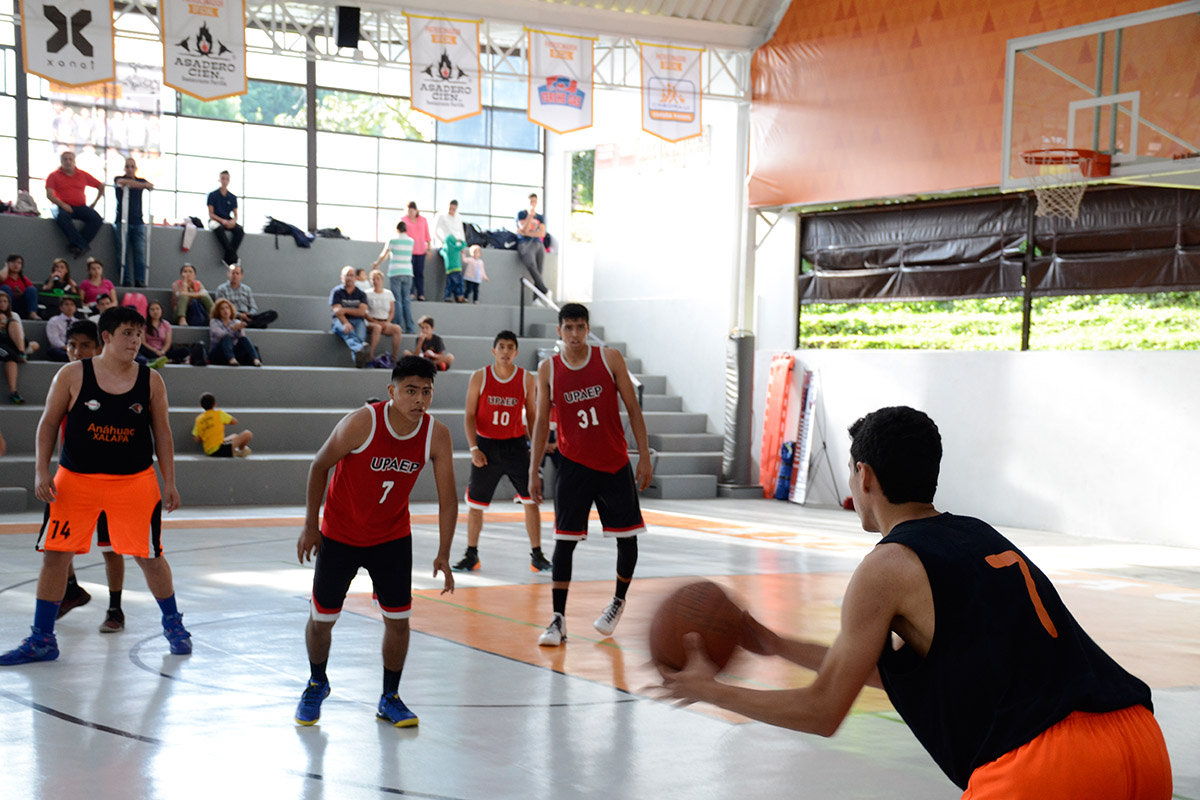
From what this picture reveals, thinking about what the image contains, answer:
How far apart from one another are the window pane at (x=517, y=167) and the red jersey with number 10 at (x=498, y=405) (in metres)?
14.2

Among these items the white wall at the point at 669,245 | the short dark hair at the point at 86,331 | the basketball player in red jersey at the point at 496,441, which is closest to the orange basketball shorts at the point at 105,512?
the short dark hair at the point at 86,331

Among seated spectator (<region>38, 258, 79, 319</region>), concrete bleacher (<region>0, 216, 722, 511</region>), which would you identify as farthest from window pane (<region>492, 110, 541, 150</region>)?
seated spectator (<region>38, 258, 79, 319</region>)

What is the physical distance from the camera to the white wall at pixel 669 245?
18984 mm

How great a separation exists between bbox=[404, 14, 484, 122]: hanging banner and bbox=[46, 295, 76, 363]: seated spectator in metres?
4.97

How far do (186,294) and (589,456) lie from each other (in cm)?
1182

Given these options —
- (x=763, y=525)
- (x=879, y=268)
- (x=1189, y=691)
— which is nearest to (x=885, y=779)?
(x=1189, y=691)

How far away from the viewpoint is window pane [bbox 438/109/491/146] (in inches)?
902

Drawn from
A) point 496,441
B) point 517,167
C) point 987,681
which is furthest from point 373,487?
point 517,167

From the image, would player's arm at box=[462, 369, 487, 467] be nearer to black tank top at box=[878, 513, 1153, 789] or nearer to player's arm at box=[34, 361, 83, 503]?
player's arm at box=[34, 361, 83, 503]

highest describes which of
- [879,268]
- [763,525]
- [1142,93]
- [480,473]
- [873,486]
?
[1142,93]

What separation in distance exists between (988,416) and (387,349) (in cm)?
864

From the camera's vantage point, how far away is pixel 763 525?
46.0 ft

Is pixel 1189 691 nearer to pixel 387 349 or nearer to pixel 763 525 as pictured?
pixel 763 525

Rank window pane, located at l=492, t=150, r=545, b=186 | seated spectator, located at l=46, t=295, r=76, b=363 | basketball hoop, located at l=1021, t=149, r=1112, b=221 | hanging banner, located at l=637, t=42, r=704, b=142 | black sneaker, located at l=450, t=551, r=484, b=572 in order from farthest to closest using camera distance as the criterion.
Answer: window pane, located at l=492, t=150, r=545, b=186 < hanging banner, located at l=637, t=42, r=704, b=142 < seated spectator, located at l=46, t=295, r=76, b=363 < basketball hoop, located at l=1021, t=149, r=1112, b=221 < black sneaker, located at l=450, t=551, r=484, b=572
